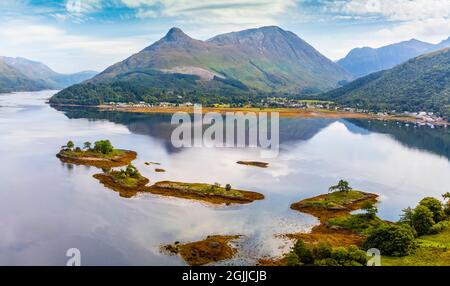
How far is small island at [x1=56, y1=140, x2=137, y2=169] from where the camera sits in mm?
74875

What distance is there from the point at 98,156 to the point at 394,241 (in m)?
55.8

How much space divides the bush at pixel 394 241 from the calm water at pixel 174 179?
8423 millimetres

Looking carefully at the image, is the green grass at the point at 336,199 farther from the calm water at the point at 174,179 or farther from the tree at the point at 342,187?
the calm water at the point at 174,179

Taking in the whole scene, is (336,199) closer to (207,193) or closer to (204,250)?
(207,193)

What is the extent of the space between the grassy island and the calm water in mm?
1507

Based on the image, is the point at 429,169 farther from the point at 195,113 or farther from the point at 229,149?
the point at 195,113

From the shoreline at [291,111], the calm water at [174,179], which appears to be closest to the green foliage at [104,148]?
the calm water at [174,179]

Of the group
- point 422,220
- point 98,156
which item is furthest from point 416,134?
point 422,220

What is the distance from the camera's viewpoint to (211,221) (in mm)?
46562

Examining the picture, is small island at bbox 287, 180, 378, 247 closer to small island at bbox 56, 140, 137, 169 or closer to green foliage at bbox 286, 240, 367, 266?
green foliage at bbox 286, 240, 367, 266

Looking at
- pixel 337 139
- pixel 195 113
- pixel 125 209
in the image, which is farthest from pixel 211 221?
pixel 195 113

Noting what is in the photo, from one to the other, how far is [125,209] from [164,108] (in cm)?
13987

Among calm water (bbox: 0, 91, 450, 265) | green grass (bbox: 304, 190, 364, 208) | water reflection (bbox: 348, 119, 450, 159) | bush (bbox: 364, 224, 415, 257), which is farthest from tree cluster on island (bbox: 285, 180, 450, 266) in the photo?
water reflection (bbox: 348, 119, 450, 159)

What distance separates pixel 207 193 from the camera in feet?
183
